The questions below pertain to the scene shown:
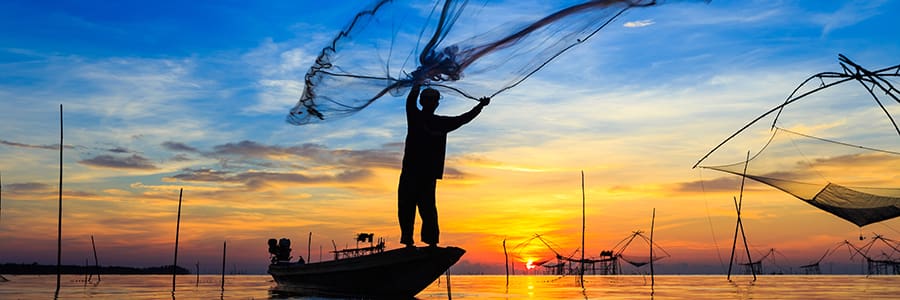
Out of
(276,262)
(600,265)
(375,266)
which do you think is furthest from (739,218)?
Result: (600,265)

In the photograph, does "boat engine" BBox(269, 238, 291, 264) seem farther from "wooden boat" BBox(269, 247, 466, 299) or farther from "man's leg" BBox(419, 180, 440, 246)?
"man's leg" BBox(419, 180, 440, 246)

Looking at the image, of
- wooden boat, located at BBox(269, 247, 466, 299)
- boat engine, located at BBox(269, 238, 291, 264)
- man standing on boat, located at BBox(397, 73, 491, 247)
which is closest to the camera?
man standing on boat, located at BBox(397, 73, 491, 247)

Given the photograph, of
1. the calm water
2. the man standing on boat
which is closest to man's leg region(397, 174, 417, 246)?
the man standing on boat

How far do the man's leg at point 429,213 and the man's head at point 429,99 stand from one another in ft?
3.98

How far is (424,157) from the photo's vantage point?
1275 cm

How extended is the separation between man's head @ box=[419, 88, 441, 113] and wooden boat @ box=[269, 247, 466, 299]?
7.68ft

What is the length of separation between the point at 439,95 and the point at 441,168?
122 centimetres

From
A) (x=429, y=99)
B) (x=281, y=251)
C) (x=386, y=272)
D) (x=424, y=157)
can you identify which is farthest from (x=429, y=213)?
(x=281, y=251)

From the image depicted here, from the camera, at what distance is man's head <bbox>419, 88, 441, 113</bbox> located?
12.6m

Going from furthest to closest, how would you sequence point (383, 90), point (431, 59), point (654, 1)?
point (383, 90)
point (431, 59)
point (654, 1)

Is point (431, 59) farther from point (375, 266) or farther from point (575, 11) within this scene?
point (375, 266)

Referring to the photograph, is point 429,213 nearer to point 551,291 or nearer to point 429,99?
point 429,99

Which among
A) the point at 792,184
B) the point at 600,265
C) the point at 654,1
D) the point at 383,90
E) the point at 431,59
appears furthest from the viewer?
the point at 600,265

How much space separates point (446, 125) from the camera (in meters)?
12.6
